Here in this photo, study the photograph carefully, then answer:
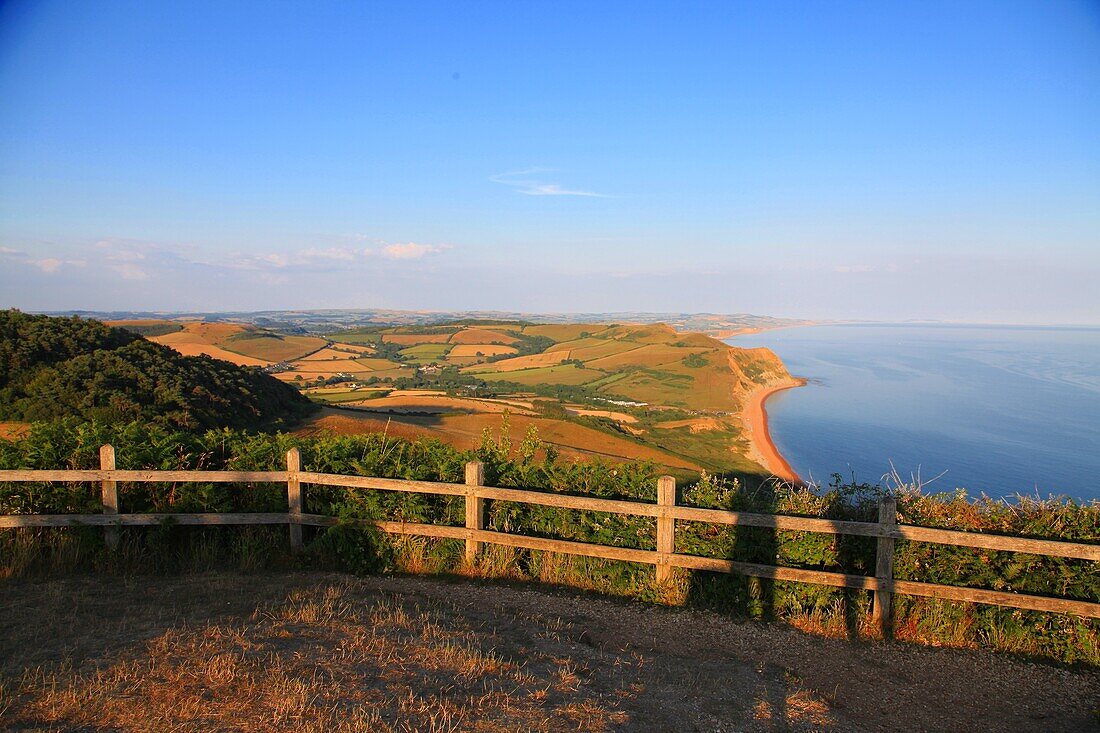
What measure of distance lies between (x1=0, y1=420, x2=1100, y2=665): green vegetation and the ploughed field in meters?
13.9

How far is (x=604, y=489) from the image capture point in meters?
7.48

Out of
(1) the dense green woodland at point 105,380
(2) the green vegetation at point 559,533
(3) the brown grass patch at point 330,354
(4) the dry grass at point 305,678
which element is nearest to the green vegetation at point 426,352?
(3) the brown grass patch at point 330,354

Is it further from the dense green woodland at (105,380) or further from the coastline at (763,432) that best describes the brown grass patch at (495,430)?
the coastline at (763,432)

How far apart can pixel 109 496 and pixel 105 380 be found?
17.5 m

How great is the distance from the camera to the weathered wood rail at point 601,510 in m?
6.01

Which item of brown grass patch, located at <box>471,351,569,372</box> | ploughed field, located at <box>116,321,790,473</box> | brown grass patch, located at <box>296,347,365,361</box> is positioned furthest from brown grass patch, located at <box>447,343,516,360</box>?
brown grass patch, located at <box>296,347,365,361</box>

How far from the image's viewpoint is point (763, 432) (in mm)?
47531

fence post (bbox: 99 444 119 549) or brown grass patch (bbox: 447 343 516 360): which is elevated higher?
fence post (bbox: 99 444 119 549)

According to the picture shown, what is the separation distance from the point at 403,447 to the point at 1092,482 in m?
33.4

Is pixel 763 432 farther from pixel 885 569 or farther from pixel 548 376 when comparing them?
pixel 885 569

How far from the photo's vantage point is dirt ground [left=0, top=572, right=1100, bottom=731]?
13.6 ft

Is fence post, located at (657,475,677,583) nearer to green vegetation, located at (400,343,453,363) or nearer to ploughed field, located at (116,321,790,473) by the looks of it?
ploughed field, located at (116,321,790,473)

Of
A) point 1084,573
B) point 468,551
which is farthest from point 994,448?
point 468,551

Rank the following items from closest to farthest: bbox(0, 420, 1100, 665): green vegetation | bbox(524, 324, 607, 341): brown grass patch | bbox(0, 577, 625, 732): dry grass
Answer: bbox(0, 577, 625, 732): dry grass → bbox(0, 420, 1100, 665): green vegetation → bbox(524, 324, 607, 341): brown grass patch
